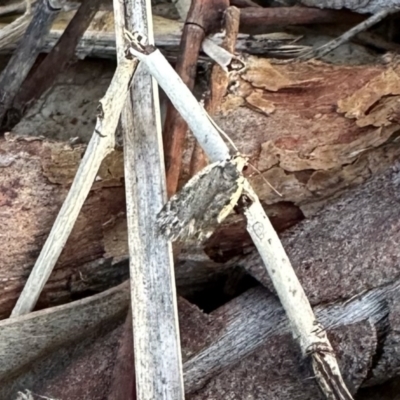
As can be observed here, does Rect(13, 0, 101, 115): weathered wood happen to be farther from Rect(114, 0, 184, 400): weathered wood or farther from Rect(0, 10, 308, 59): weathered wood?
Rect(114, 0, 184, 400): weathered wood

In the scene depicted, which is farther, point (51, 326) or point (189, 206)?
point (51, 326)

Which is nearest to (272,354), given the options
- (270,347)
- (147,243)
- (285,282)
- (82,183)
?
(270,347)

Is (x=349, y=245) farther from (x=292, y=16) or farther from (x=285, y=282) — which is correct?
(x=292, y=16)

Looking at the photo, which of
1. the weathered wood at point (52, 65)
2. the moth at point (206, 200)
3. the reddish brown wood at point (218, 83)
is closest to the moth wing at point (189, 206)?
the moth at point (206, 200)

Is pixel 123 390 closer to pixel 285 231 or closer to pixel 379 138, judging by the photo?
pixel 285 231

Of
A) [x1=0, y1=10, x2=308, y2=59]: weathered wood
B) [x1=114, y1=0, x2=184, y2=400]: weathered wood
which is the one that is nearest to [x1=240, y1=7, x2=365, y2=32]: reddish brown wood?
[x1=0, y1=10, x2=308, y2=59]: weathered wood
